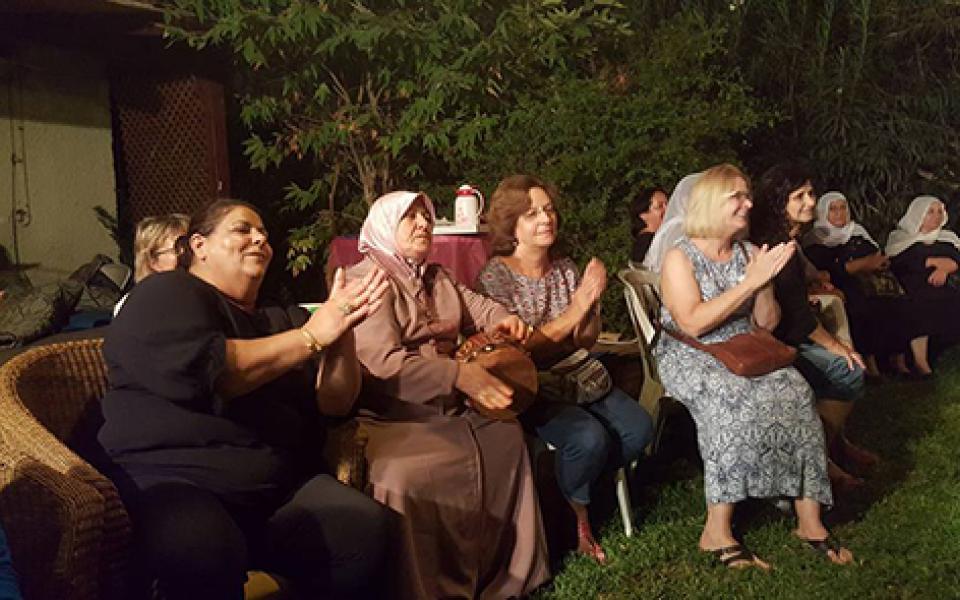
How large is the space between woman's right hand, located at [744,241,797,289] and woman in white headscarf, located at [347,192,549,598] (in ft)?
2.83

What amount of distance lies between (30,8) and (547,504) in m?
4.45

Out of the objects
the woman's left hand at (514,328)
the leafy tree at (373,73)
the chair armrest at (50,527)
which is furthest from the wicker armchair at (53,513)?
the leafy tree at (373,73)

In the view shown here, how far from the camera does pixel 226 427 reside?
2.61m

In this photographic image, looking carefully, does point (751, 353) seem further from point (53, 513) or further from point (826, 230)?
point (826, 230)

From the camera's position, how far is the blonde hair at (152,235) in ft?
12.0

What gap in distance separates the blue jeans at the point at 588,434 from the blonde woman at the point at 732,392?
0.23 m

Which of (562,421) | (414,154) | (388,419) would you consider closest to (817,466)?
(562,421)

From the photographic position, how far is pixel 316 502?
2697 millimetres

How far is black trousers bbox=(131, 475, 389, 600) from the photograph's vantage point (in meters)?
2.36

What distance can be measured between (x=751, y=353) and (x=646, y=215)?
2052 millimetres

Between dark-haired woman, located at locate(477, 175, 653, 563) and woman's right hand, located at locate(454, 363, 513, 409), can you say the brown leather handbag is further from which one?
dark-haired woman, located at locate(477, 175, 653, 563)

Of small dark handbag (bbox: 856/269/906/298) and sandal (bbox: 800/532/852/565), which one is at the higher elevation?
small dark handbag (bbox: 856/269/906/298)

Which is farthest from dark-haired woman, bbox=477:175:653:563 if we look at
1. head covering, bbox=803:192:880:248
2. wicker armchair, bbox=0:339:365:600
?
head covering, bbox=803:192:880:248

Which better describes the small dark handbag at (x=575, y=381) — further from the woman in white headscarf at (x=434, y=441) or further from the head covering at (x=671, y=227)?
the head covering at (x=671, y=227)
